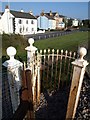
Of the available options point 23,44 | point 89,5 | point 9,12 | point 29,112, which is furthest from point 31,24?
point 29,112

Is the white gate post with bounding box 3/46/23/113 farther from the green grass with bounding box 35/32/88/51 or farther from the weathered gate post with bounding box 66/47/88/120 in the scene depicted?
the green grass with bounding box 35/32/88/51

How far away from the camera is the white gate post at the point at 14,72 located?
11.5ft

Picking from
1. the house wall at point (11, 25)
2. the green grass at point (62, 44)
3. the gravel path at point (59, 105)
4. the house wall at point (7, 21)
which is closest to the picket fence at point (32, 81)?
the gravel path at point (59, 105)

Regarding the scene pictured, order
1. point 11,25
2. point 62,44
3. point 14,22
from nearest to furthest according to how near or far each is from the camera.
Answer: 1. point 62,44
2. point 11,25
3. point 14,22

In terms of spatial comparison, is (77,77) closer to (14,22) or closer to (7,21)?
(14,22)

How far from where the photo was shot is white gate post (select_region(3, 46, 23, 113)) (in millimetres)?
3504

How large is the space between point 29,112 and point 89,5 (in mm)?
9672

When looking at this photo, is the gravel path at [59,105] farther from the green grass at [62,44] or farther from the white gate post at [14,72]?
the green grass at [62,44]

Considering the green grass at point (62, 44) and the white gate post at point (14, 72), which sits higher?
the green grass at point (62, 44)

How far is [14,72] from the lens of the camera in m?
3.59

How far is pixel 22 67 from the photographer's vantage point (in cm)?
378

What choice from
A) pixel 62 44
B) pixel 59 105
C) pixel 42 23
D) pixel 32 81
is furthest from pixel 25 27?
pixel 32 81

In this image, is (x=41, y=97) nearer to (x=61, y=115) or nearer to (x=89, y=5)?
Result: (x=61, y=115)

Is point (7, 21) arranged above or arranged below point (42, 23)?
below
